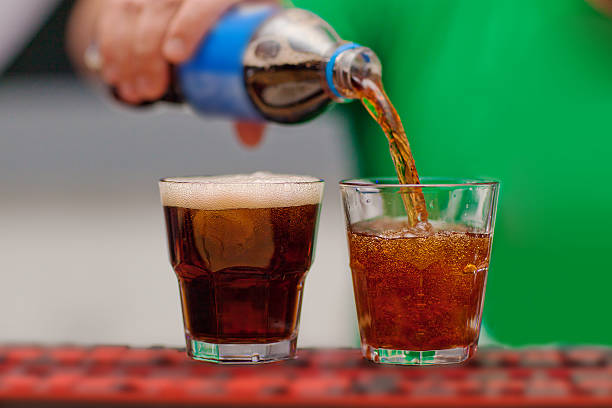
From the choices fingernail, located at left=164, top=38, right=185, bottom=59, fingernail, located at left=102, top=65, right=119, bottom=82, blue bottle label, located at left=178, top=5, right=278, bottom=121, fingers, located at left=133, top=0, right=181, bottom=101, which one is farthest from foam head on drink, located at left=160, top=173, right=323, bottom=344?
fingernail, located at left=102, top=65, right=119, bottom=82

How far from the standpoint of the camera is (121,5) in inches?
69.2

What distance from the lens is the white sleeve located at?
145 inches

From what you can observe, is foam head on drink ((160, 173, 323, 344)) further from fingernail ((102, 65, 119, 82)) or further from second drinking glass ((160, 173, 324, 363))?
fingernail ((102, 65, 119, 82))

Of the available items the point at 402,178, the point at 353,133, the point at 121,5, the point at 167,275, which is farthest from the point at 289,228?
the point at 167,275

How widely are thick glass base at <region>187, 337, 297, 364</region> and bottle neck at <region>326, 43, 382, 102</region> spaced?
36 centimetres

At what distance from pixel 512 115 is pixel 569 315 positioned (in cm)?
42

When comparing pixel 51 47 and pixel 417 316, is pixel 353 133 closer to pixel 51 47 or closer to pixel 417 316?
pixel 417 316

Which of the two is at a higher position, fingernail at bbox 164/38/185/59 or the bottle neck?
fingernail at bbox 164/38/185/59

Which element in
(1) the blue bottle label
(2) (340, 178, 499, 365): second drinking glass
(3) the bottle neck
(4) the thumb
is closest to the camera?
(2) (340, 178, 499, 365): second drinking glass

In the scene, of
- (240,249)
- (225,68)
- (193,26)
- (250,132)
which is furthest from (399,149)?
(250,132)

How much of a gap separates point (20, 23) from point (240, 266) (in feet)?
10.8

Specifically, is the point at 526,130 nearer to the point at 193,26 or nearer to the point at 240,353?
the point at 193,26

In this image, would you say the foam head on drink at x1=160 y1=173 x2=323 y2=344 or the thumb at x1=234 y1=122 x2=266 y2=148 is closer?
the foam head on drink at x1=160 y1=173 x2=323 y2=344

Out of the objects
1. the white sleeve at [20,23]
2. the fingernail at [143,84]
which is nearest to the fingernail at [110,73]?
the fingernail at [143,84]
